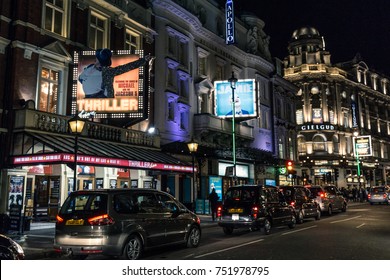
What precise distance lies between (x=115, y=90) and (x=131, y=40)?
19.1 feet

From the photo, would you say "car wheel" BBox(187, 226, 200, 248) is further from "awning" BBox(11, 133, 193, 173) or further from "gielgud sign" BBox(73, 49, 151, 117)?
"gielgud sign" BBox(73, 49, 151, 117)

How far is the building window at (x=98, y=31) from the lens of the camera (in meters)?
22.7

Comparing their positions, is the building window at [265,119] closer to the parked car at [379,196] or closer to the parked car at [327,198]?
the parked car at [379,196]

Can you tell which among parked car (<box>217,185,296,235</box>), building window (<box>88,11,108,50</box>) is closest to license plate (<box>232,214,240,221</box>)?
parked car (<box>217,185,296,235</box>)

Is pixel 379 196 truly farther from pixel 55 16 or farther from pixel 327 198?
pixel 55 16

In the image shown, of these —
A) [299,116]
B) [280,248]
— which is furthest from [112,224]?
[299,116]

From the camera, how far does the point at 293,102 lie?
49.2 metres

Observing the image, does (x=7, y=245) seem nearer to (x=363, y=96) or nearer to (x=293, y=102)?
(x=293, y=102)

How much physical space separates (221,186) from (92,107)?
1485 centimetres

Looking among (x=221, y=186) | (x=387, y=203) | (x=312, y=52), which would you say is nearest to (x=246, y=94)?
(x=221, y=186)

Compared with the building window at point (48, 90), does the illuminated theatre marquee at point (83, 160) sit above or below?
below

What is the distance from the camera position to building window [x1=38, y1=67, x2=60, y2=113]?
19.5 metres

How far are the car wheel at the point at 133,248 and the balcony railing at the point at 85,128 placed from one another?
9630 mm

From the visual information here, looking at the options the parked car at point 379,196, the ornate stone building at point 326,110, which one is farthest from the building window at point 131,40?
the ornate stone building at point 326,110
